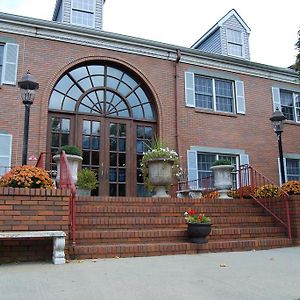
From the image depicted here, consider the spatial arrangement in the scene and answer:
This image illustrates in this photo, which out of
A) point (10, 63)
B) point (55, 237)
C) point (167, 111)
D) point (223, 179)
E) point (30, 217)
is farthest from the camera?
point (167, 111)

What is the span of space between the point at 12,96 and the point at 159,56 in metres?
5.15

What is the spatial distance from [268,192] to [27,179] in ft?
18.6

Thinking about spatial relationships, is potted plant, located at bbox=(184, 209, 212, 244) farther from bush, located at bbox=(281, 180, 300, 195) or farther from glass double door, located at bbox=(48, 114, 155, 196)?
glass double door, located at bbox=(48, 114, 155, 196)

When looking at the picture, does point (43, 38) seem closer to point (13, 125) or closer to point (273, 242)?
point (13, 125)

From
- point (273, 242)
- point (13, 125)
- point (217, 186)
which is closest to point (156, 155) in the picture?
point (217, 186)

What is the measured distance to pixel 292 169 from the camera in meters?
14.2

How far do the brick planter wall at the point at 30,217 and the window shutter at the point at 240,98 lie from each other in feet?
31.6

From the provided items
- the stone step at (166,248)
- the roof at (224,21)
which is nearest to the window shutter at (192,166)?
the stone step at (166,248)

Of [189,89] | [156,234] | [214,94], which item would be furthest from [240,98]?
[156,234]

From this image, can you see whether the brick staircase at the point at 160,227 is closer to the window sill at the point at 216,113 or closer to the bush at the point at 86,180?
the bush at the point at 86,180

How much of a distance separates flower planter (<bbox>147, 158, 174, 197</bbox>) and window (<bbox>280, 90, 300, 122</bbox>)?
7817 mm

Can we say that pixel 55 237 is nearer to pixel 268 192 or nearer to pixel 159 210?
pixel 159 210

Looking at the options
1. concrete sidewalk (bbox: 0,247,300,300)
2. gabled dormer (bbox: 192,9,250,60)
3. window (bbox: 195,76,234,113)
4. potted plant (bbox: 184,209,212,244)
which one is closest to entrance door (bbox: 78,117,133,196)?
window (bbox: 195,76,234,113)

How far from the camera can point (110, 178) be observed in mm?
11406
